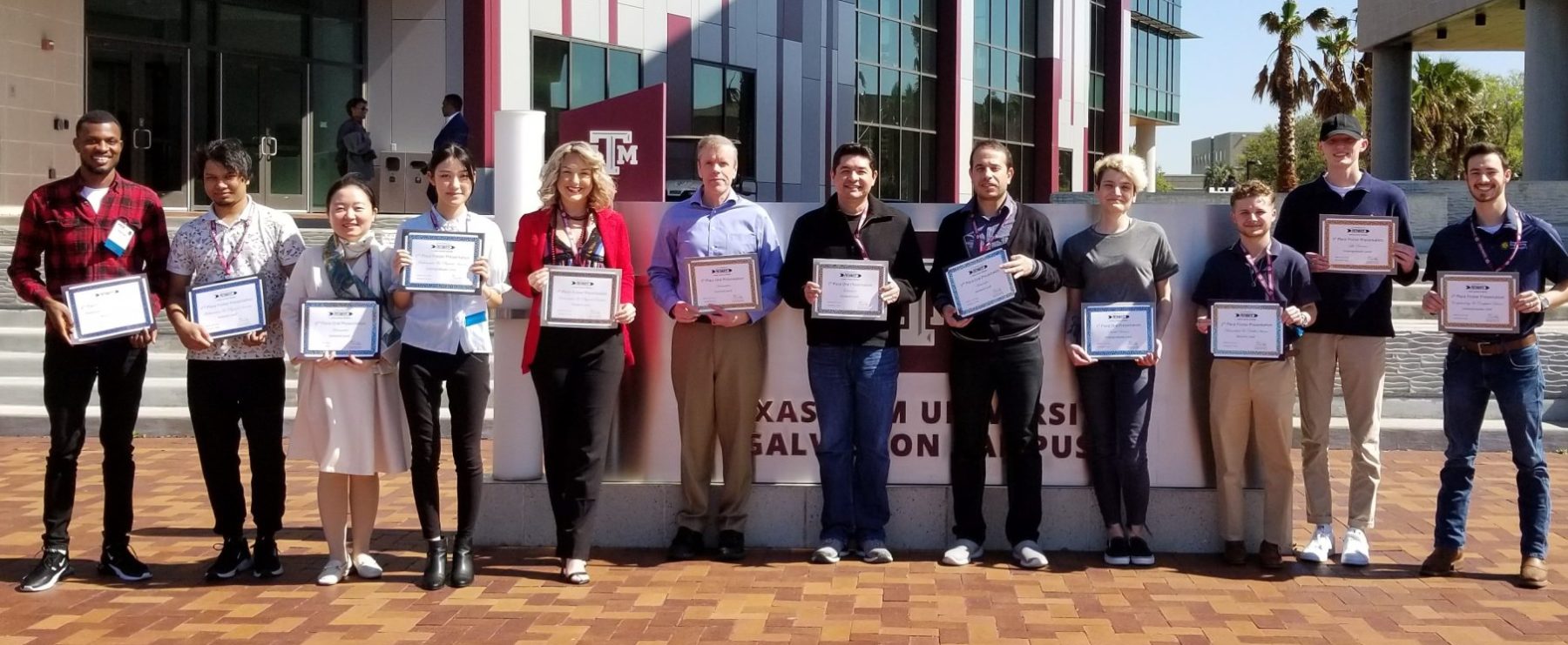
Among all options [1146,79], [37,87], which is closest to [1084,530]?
[37,87]

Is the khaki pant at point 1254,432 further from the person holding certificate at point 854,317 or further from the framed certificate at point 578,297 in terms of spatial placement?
the framed certificate at point 578,297

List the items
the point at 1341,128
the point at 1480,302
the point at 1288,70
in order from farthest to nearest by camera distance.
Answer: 1. the point at 1288,70
2. the point at 1341,128
3. the point at 1480,302

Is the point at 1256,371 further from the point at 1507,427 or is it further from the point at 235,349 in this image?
the point at 235,349

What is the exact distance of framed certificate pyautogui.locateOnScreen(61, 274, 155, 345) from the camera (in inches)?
224

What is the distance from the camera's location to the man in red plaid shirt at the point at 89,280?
5.91m

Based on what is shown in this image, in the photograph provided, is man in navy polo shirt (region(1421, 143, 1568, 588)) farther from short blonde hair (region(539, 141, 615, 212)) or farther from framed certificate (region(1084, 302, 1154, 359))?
short blonde hair (region(539, 141, 615, 212))

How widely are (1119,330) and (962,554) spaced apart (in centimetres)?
120

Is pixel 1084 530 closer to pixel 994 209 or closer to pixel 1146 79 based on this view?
pixel 994 209

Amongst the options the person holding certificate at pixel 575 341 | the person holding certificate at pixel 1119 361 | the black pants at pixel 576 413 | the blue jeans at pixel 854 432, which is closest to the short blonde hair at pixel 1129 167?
the person holding certificate at pixel 1119 361

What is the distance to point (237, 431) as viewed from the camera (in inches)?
244

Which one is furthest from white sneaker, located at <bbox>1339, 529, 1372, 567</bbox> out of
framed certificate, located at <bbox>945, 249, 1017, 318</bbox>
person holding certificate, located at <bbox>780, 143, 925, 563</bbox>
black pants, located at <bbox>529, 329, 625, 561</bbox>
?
black pants, located at <bbox>529, 329, 625, 561</bbox>

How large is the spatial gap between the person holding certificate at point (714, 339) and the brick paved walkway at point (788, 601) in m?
0.30

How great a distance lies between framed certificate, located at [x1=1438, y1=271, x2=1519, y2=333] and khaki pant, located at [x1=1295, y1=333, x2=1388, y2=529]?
1.10ft

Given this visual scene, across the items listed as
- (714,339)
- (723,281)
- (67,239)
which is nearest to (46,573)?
(67,239)
